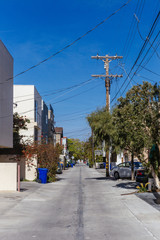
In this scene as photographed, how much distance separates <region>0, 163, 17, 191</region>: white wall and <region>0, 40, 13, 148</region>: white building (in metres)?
2.26

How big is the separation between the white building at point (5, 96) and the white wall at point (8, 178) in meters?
2.26

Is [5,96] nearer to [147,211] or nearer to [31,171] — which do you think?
[31,171]

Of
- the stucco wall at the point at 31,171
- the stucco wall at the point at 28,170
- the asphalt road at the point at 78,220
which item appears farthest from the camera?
the stucco wall at the point at 31,171

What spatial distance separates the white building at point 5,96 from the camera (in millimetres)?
21017

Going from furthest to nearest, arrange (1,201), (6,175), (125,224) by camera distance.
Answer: (6,175)
(1,201)
(125,224)

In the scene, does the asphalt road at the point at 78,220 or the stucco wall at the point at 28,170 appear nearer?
the asphalt road at the point at 78,220

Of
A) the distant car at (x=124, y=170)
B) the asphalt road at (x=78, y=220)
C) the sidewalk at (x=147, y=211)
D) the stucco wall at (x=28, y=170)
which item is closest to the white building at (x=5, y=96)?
the stucco wall at (x=28, y=170)

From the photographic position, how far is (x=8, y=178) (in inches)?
754

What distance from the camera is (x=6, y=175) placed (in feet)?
63.0

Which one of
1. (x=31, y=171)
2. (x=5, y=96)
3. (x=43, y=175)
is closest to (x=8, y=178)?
(x=5, y=96)

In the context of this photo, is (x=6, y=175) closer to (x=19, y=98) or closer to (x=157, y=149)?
(x=157, y=149)

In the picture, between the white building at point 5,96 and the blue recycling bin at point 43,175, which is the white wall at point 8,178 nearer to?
the white building at point 5,96

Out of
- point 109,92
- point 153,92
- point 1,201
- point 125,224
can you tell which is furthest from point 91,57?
point 125,224

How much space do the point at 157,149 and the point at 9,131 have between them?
10.8 m
